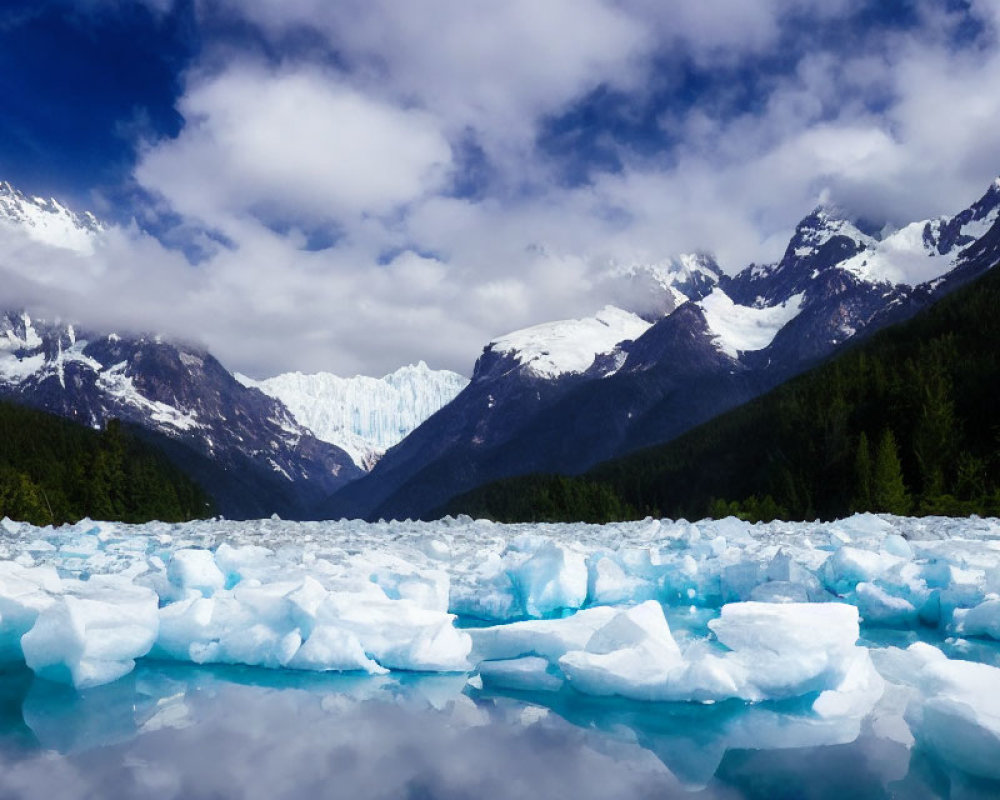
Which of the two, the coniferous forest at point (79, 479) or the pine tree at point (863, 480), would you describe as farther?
the coniferous forest at point (79, 479)

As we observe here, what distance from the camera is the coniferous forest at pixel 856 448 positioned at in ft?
200

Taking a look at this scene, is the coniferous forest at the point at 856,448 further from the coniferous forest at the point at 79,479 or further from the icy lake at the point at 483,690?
the coniferous forest at the point at 79,479

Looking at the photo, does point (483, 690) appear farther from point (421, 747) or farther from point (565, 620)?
point (421, 747)

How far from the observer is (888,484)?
5650cm

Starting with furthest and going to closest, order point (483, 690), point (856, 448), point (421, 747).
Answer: point (856, 448) < point (483, 690) < point (421, 747)

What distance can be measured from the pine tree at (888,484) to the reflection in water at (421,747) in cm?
5019

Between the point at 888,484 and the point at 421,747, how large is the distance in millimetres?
57091

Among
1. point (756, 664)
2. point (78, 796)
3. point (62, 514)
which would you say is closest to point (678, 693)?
point (756, 664)

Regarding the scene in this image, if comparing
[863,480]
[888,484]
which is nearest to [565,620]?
[888,484]

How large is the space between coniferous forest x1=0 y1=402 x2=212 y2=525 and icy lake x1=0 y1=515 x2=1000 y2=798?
249 ft

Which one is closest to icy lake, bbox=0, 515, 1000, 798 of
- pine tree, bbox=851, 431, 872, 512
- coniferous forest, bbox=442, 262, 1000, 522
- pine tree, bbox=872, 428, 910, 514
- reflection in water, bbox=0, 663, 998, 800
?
reflection in water, bbox=0, 663, 998, 800

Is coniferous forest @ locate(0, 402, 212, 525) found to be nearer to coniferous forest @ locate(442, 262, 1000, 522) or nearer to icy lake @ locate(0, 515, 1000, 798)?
coniferous forest @ locate(442, 262, 1000, 522)

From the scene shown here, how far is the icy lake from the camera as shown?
20.6 feet


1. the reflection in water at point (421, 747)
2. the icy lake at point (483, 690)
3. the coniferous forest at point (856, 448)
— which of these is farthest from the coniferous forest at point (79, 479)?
the reflection in water at point (421, 747)
